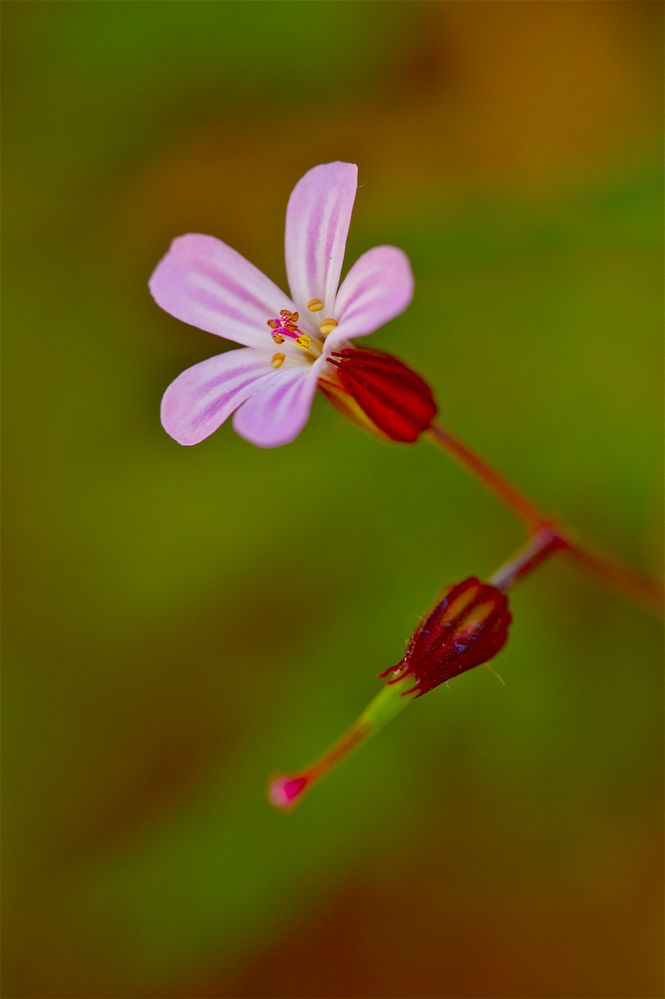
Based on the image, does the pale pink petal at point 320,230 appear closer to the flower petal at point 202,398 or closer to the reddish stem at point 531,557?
the flower petal at point 202,398

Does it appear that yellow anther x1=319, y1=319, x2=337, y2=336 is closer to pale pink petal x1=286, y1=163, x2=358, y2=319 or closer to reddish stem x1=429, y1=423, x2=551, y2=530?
pale pink petal x1=286, y1=163, x2=358, y2=319

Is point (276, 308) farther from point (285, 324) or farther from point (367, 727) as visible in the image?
point (367, 727)

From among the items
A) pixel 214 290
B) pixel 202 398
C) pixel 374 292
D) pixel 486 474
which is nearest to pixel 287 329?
pixel 214 290

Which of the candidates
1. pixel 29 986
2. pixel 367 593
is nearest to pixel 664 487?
pixel 367 593

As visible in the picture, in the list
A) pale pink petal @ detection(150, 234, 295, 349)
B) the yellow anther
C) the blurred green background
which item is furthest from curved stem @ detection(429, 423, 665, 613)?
the blurred green background

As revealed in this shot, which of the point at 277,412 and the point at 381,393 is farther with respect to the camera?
the point at 381,393

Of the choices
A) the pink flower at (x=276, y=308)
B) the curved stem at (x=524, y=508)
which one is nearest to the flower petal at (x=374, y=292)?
the pink flower at (x=276, y=308)
